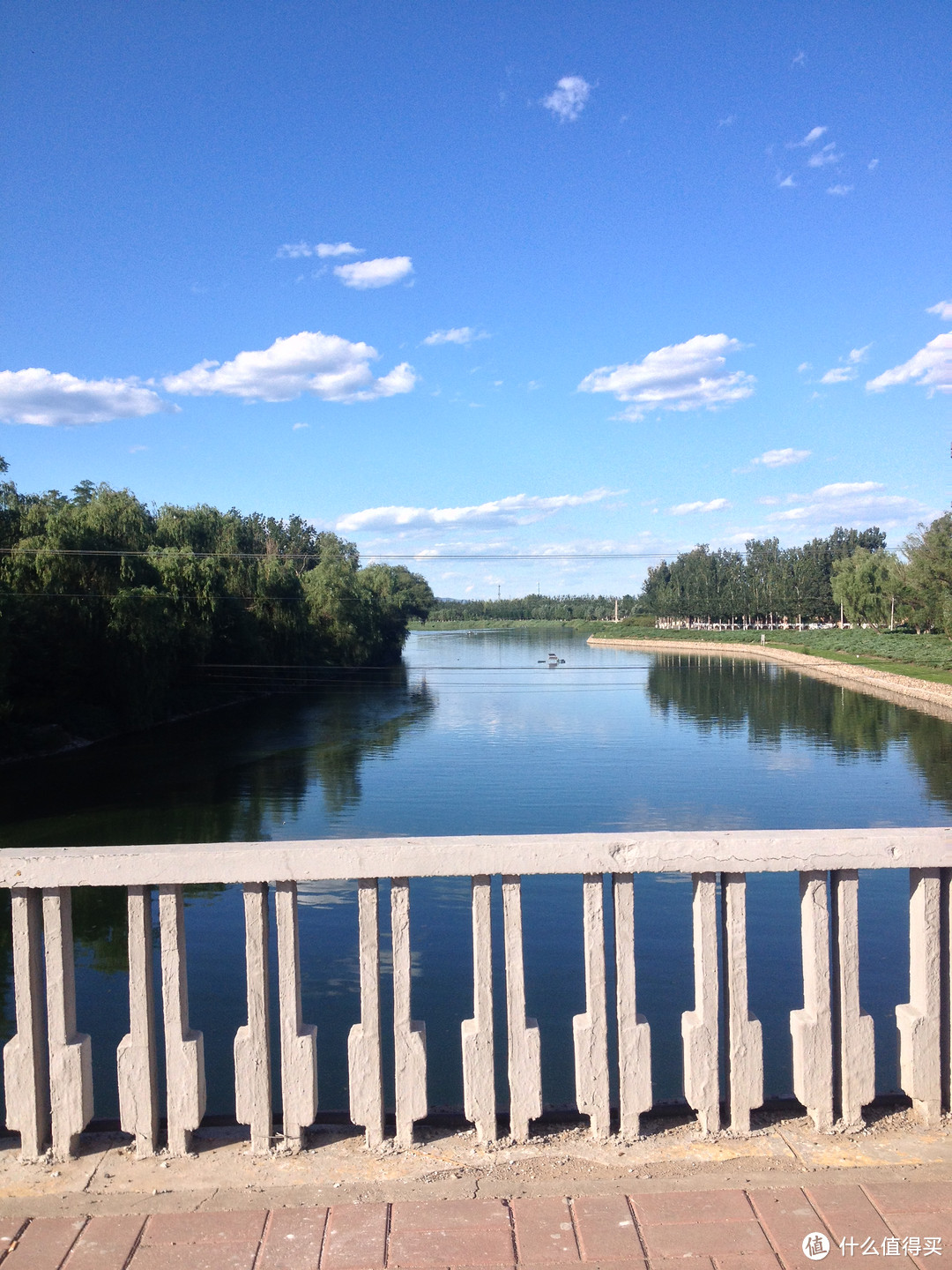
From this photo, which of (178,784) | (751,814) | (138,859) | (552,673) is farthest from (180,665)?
(138,859)

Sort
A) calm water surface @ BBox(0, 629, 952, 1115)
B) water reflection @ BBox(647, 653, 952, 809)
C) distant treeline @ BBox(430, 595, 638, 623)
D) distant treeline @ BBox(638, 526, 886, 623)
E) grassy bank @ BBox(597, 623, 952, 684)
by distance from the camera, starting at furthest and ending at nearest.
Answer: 1. distant treeline @ BBox(430, 595, 638, 623)
2. distant treeline @ BBox(638, 526, 886, 623)
3. grassy bank @ BBox(597, 623, 952, 684)
4. water reflection @ BBox(647, 653, 952, 809)
5. calm water surface @ BBox(0, 629, 952, 1115)

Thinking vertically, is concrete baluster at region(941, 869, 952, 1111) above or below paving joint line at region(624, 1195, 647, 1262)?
above

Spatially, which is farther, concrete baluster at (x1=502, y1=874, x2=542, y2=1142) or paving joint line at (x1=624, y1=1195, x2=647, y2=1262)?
concrete baluster at (x1=502, y1=874, x2=542, y2=1142)

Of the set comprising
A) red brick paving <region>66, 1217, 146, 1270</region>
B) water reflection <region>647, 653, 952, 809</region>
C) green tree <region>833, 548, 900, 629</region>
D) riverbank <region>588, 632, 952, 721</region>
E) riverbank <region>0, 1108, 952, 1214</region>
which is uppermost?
green tree <region>833, 548, 900, 629</region>

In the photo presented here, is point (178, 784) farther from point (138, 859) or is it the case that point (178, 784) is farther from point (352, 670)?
point (352, 670)

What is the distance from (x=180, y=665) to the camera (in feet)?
149

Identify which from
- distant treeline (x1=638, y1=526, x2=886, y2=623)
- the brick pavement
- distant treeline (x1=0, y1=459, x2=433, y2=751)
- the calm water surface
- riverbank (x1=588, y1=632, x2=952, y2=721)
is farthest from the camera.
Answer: distant treeline (x1=638, y1=526, x2=886, y2=623)

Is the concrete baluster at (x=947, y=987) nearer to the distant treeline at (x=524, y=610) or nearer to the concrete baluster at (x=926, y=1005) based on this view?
the concrete baluster at (x=926, y=1005)

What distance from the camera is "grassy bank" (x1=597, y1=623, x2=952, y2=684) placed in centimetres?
5684

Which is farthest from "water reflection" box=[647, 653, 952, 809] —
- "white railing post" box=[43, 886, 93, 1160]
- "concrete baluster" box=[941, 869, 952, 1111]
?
"white railing post" box=[43, 886, 93, 1160]

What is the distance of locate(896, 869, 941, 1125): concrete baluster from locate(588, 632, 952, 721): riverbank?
44848mm

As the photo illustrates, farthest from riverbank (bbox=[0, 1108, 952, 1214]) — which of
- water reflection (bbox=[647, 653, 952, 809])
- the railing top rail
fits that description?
water reflection (bbox=[647, 653, 952, 809])

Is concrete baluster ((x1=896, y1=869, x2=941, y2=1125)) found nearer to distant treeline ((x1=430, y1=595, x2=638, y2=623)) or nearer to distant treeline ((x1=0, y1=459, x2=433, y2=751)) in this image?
distant treeline ((x1=0, y1=459, x2=433, y2=751))

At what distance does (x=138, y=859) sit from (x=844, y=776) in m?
31.3
